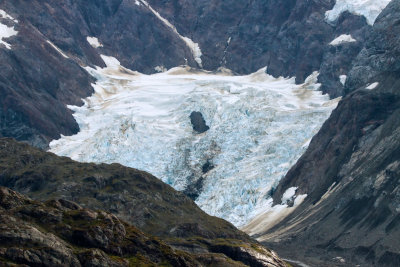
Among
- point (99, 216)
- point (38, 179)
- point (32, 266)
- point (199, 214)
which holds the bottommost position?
point (32, 266)

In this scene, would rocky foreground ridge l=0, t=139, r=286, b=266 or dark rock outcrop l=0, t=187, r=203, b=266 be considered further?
rocky foreground ridge l=0, t=139, r=286, b=266

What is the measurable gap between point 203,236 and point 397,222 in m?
48.8

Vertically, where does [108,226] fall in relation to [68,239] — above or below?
above

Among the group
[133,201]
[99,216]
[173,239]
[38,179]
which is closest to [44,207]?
[99,216]

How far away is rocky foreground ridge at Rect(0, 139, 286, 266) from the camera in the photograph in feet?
301

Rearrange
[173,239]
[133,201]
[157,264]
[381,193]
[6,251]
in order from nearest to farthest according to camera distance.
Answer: [6,251] → [157,264] → [173,239] → [133,201] → [381,193]

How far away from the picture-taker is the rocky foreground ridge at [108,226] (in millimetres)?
91812

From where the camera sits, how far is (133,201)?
183 meters

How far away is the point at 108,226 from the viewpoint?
106 metres

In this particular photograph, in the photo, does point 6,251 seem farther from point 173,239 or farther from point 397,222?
point 397,222

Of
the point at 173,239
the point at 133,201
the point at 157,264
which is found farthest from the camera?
the point at 133,201

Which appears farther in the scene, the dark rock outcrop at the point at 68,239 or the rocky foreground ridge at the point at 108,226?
the rocky foreground ridge at the point at 108,226

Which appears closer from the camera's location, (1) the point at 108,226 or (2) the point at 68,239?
(2) the point at 68,239

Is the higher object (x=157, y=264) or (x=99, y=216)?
(x=99, y=216)
